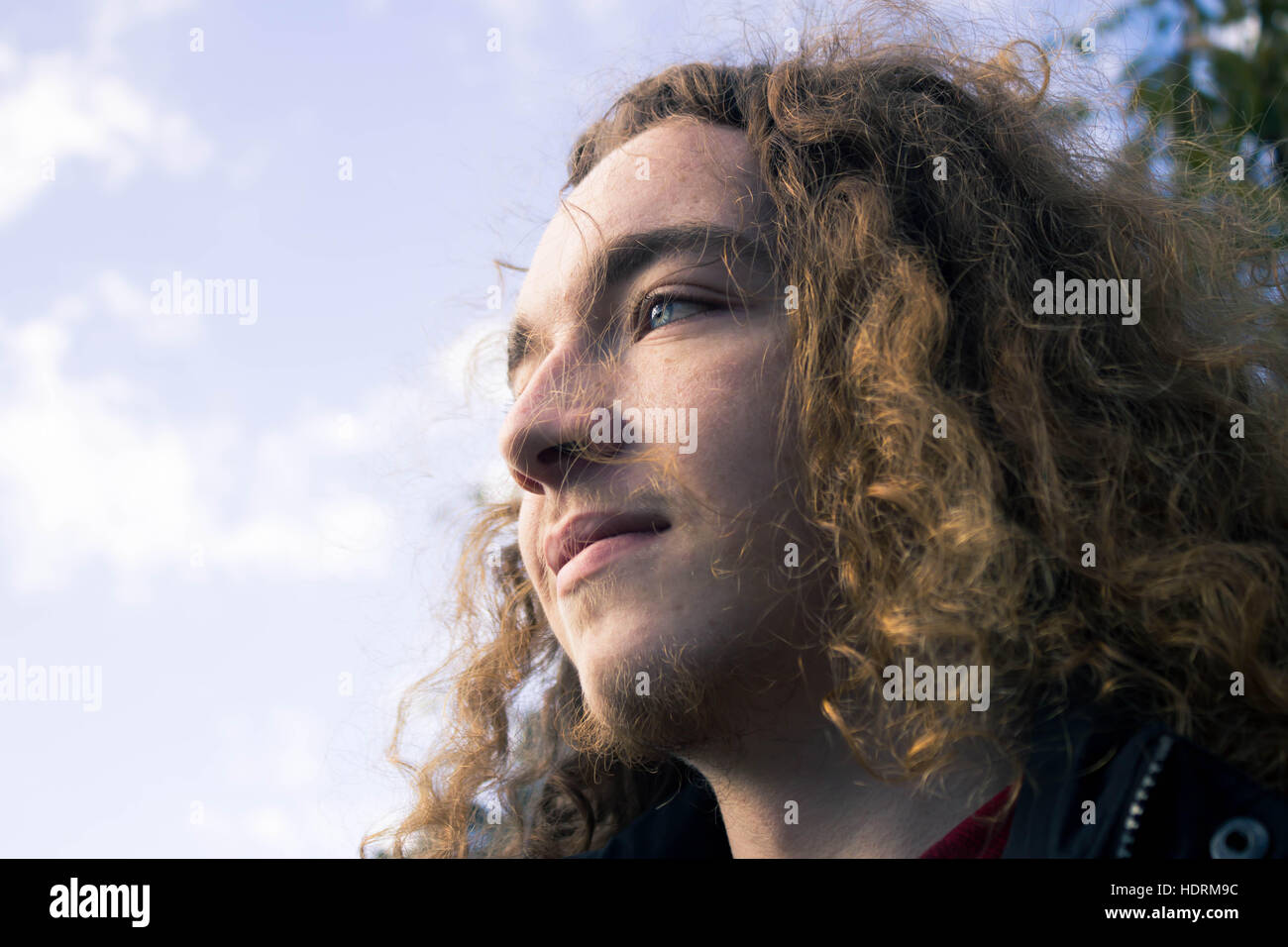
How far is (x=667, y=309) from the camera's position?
219 centimetres

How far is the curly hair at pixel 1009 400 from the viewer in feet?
6.26

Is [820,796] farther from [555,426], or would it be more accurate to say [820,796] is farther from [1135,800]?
[555,426]

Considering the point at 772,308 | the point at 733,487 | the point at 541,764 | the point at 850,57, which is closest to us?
the point at 733,487

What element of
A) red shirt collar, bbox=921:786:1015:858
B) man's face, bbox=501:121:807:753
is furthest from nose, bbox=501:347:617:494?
red shirt collar, bbox=921:786:1015:858

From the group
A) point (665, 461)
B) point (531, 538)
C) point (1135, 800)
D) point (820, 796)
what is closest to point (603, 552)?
point (665, 461)

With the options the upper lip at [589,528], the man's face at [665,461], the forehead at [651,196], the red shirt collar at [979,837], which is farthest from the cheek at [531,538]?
the red shirt collar at [979,837]

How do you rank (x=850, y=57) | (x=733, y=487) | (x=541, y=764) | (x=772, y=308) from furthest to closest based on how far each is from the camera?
(x=541, y=764) → (x=850, y=57) → (x=772, y=308) → (x=733, y=487)

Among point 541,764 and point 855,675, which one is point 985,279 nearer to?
point 855,675

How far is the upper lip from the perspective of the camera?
2.05 metres

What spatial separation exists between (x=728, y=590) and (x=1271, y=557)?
1092 mm

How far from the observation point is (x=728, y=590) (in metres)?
1.97

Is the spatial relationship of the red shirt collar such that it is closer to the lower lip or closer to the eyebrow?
the lower lip

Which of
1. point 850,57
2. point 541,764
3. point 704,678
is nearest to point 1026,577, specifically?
point 704,678

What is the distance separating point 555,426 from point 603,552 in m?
0.29
